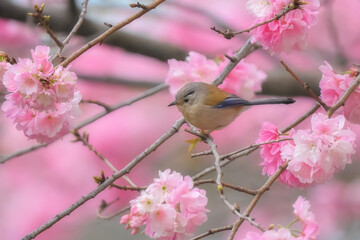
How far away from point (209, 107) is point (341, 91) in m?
0.44

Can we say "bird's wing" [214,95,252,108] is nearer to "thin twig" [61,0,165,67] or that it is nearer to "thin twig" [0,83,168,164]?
"thin twig" [0,83,168,164]

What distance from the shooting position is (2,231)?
12.2 ft

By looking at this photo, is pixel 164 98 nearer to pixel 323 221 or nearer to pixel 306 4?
pixel 323 221

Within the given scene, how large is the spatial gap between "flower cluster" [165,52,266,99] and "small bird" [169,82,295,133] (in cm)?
10

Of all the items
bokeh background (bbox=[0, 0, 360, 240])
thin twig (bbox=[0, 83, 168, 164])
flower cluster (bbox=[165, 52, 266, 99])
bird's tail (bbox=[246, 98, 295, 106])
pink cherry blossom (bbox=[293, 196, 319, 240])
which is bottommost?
bokeh background (bbox=[0, 0, 360, 240])

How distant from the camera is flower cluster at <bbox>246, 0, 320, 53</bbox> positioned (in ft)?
4.57

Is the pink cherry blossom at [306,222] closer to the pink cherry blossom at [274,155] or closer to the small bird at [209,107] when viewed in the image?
the pink cherry blossom at [274,155]

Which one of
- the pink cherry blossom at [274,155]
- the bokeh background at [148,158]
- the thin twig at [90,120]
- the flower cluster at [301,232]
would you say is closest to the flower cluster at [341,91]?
the pink cherry blossom at [274,155]

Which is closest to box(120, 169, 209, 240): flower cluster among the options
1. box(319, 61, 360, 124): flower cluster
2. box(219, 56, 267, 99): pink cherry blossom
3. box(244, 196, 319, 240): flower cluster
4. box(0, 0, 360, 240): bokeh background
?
box(244, 196, 319, 240): flower cluster

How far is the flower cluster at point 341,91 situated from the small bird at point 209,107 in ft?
0.97

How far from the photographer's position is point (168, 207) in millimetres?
1185

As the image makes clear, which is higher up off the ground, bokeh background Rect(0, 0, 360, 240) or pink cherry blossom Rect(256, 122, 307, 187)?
pink cherry blossom Rect(256, 122, 307, 187)

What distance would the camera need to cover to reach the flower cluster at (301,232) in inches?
42.2

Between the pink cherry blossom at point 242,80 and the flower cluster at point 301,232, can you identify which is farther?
the pink cherry blossom at point 242,80
